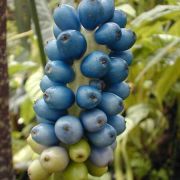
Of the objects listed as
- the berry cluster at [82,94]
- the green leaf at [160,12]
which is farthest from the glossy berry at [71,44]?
the green leaf at [160,12]

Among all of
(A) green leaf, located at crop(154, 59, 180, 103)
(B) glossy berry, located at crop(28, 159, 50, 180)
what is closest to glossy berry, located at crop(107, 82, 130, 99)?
(B) glossy berry, located at crop(28, 159, 50, 180)

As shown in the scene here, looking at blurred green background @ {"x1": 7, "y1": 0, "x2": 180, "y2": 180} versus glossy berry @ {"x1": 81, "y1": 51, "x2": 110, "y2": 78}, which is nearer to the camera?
glossy berry @ {"x1": 81, "y1": 51, "x2": 110, "y2": 78}

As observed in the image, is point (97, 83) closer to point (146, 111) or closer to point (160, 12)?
point (160, 12)

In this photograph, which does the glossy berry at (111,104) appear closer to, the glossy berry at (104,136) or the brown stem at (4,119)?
the glossy berry at (104,136)

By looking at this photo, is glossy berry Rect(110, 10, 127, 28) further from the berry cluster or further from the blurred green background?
the blurred green background

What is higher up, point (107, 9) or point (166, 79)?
point (107, 9)

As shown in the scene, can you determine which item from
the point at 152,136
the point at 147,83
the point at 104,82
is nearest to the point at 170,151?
the point at 152,136

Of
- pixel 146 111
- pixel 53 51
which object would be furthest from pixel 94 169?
pixel 146 111
